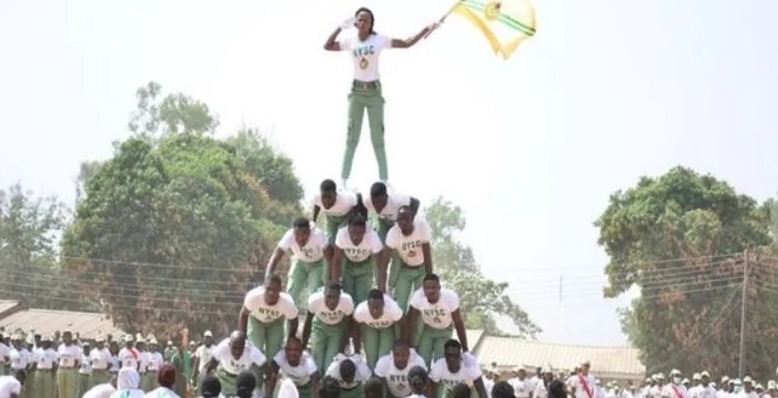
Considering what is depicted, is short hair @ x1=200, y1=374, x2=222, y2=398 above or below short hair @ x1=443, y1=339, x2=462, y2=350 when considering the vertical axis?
below

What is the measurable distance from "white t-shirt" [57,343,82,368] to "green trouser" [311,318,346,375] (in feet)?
54.7

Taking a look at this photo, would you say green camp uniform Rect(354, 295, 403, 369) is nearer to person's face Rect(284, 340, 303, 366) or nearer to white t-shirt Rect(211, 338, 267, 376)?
person's face Rect(284, 340, 303, 366)

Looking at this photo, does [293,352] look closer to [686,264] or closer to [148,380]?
[148,380]

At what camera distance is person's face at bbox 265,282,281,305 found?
49.4ft

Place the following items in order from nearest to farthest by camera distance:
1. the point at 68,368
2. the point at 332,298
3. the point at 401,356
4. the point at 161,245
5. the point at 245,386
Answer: the point at 245,386 < the point at 401,356 < the point at 332,298 < the point at 68,368 < the point at 161,245

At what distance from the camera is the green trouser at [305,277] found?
640 inches

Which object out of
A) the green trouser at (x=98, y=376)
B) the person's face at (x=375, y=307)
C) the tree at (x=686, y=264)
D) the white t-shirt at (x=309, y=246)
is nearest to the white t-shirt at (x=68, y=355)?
the green trouser at (x=98, y=376)

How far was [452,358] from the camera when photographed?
49.1 feet

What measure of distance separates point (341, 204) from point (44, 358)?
1680 cm

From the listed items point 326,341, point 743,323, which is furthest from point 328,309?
point 743,323

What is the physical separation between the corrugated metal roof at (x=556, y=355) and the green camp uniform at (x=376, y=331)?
44031 mm

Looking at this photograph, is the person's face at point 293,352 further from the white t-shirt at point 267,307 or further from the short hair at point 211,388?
the short hair at point 211,388

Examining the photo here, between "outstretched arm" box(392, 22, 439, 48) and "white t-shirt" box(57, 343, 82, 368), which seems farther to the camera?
"white t-shirt" box(57, 343, 82, 368)

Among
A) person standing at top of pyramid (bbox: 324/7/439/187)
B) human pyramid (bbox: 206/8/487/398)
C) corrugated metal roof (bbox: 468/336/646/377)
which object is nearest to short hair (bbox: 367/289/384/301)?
human pyramid (bbox: 206/8/487/398)
